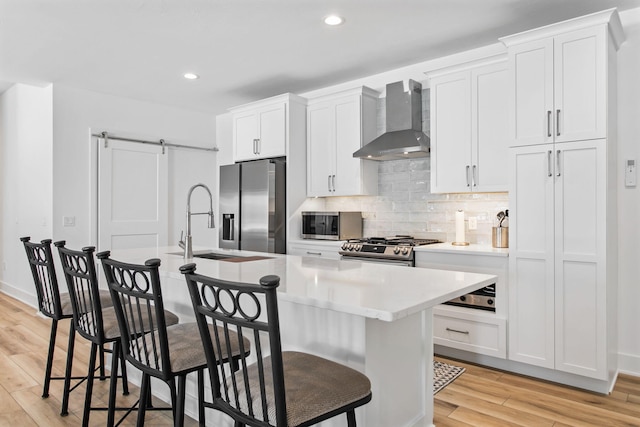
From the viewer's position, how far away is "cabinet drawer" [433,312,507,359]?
3.17m

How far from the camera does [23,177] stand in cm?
544

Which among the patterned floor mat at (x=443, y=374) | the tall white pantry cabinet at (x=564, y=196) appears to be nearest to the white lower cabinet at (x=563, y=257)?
the tall white pantry cabinet at (x=564, y=196)

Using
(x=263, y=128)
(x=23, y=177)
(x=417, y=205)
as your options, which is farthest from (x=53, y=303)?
(x=23, y=177)

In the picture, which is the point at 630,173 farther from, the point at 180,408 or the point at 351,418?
the point at 180,408

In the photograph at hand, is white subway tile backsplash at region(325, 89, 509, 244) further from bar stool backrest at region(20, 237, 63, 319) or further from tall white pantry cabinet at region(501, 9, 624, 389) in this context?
bar stool backrest at region(20, 237, 63, 319)

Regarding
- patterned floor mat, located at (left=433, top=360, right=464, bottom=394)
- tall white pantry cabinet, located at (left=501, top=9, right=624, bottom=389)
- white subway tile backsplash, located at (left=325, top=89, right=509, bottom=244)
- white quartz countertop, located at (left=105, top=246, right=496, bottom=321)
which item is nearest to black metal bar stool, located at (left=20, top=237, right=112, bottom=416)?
white quartz countertop, located at (left=105, top=246, right=496, bottom=321)

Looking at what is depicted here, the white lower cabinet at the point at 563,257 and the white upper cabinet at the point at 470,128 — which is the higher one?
the white upper cabinet at the point at 470,128

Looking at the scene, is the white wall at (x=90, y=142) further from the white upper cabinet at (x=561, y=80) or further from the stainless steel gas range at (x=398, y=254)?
the white upper cabinet at (x=561, y=80)

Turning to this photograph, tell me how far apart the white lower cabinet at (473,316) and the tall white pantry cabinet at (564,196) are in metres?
0.07

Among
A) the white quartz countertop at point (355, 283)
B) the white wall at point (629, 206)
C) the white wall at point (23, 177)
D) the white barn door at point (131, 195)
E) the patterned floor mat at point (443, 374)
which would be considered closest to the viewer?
the white quartz countertop at point (355, 283)

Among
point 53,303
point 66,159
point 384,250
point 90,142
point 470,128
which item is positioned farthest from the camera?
point 90,142

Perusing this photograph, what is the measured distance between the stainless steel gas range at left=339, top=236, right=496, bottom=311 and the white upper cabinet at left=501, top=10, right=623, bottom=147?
112cm

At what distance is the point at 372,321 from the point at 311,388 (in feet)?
1.43

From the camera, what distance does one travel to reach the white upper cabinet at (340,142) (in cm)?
432
